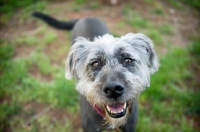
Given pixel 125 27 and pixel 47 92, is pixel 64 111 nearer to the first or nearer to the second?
pixel 47 92

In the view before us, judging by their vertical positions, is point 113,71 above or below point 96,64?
above

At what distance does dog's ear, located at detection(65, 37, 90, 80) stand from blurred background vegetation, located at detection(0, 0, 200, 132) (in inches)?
55.1

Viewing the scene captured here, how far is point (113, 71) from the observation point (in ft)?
9.09

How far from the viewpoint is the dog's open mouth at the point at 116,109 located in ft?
9.04

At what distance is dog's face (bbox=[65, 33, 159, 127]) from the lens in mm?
2639

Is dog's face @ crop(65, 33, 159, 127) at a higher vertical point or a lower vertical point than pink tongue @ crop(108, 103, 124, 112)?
higher

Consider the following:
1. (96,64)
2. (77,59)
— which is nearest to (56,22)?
(77,59)

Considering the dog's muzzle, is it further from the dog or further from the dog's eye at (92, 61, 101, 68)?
the dog's eye at (92, 61, 101, 68)

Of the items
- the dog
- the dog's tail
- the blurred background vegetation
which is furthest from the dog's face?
the dog's tail

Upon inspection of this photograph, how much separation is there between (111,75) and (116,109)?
448 millimetres

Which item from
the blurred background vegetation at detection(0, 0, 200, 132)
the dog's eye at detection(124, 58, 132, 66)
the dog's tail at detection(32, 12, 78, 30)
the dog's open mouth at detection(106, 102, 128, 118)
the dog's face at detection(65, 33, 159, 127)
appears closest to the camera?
the dog's face at detection(65, 33, 159, 127)

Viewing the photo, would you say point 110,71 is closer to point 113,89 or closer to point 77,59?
point 113,89

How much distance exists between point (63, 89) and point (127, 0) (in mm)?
4276

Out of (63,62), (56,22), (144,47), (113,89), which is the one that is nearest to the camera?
(113,89)
